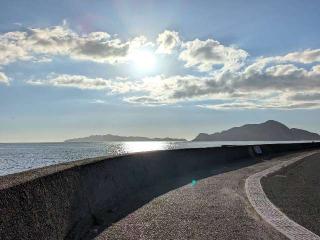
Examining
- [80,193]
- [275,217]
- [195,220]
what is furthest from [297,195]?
[80,193]

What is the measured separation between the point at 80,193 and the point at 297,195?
9.31 metres

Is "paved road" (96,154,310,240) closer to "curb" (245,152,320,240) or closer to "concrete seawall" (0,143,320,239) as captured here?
"curb" (245,152,320,240)

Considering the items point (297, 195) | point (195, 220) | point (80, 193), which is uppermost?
point (80, 193)

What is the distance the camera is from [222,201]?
16156 millimetres

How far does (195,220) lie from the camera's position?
500 inches

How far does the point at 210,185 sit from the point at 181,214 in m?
7.62

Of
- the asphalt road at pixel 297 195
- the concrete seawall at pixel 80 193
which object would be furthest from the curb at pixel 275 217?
the concrete seawall at pixel 80 193

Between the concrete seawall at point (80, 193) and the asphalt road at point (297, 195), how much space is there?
4502 millimetres

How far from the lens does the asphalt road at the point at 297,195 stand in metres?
13.1

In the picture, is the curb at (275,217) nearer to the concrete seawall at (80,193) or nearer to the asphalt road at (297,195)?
the asphalt road at (297,195)

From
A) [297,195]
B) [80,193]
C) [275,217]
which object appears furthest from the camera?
[297,195]

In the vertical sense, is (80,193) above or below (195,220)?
above

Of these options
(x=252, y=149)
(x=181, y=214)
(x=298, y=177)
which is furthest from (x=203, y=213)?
(x=252, y=149)

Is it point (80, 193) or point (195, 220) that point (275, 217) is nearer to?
point (195, 220)
